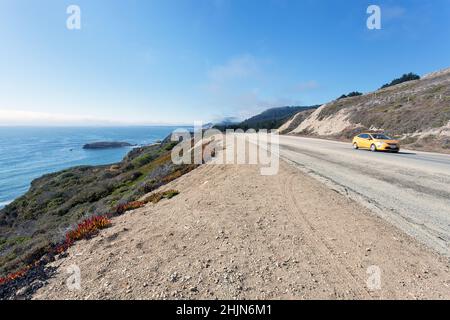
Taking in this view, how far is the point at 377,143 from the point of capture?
18.3m

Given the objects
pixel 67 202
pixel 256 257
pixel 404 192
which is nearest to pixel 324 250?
pixel 256 257

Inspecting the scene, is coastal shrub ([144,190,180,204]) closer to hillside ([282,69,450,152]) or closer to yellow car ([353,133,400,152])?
yellow car ([353,133,400,152])

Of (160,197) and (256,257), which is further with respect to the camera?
(160,197)

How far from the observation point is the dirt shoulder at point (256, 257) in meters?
3.27

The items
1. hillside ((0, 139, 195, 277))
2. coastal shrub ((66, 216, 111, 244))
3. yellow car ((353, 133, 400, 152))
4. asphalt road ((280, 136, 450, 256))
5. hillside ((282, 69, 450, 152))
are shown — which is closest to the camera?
asphalt road ((280, 136, 450, 256))

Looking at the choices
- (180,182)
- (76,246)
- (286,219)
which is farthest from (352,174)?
(76,246)

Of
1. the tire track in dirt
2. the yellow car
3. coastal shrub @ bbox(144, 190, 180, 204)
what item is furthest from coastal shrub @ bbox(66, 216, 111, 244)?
the yellow car

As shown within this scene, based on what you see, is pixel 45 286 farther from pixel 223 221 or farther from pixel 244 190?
pixel 244 190

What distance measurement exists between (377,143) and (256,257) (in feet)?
60.7

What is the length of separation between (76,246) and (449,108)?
1432 inches

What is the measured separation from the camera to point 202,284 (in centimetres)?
345

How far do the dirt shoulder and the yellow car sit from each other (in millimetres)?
14076

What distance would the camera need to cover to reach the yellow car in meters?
17.5

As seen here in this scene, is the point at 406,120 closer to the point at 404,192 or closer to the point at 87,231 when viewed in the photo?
the point at 404,192
